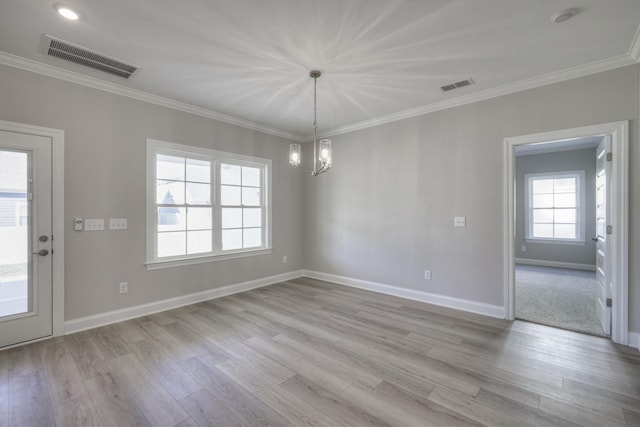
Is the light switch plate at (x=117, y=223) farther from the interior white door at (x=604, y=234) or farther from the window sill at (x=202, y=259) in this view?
the interior white door at (x=604, y=234)

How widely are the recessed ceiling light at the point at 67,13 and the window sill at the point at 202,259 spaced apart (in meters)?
2.65

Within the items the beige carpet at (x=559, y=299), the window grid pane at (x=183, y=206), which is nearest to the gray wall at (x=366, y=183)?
the window grid pane at (x=183, y=206)

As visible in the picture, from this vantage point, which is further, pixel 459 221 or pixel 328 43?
pixel 459 221

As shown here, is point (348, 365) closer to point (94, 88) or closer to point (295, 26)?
point (295, 26)

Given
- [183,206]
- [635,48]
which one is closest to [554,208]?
[635,48]

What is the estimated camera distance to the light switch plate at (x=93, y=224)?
10.7ft

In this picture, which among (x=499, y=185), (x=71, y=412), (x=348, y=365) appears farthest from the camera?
(x=499, y=185)

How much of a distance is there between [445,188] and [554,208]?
4872 millimetres

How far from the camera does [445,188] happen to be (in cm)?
404

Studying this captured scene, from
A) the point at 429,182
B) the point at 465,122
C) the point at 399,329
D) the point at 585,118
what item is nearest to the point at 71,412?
the point at 399,329

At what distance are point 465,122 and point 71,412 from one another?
4857 mm

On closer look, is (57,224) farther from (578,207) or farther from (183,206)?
(578,207)

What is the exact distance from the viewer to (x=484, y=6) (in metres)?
2.13

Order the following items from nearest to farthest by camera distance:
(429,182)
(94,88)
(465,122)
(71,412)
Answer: (71,412) → (94,88) → (465,122) → (429,182)
